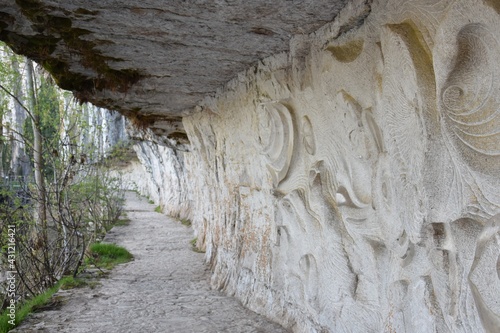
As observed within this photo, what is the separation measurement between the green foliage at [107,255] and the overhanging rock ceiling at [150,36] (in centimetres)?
338

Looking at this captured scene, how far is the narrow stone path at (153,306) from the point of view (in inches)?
172

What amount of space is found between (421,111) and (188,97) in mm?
3952

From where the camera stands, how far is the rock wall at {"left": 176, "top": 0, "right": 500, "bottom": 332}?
1.69m

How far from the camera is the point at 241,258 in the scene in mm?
5105

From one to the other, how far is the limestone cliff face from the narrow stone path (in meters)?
0.32

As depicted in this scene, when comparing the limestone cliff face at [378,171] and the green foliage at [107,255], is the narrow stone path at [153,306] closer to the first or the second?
the green foliage at [107,255]

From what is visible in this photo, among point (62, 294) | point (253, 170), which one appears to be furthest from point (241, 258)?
point (62, 294)

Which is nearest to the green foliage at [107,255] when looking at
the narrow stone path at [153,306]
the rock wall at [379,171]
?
the narrow stone path at [153,306]

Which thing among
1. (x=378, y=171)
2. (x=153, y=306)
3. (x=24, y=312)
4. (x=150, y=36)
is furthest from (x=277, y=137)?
(x=24, y=312)

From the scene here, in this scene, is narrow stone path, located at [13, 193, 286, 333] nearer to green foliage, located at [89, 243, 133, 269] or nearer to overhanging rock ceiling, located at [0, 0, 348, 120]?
green foliage, located at [89, 243, 133, 269]

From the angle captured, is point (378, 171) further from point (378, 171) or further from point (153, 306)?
point (153, 306)

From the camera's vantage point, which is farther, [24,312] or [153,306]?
[153,306]

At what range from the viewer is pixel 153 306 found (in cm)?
515

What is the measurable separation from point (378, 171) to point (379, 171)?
0.5 inches
